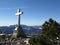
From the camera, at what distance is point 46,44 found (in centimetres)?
2498

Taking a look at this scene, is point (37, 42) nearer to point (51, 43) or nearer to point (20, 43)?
point (51, 43)

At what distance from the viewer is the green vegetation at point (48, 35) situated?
25031mm

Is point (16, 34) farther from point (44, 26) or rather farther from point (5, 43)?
point (44, 26)

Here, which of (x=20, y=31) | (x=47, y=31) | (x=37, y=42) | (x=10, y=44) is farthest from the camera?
(x=20, y=31)

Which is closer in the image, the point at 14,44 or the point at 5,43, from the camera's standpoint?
the point at 14,44

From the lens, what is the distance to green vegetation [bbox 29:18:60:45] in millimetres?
25031

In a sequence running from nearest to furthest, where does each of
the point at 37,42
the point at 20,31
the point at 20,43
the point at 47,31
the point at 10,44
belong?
the point at 37,42 → the point at 47,31 → the point at 20,43 → the point at 10,44 → the point at 20,31

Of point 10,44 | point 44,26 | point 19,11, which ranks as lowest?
point 10,44

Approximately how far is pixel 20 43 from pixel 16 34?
6.14 meters

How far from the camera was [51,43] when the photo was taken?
25.3 meters

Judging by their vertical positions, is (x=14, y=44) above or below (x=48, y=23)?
below

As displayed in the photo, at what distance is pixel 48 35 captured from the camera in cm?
2662

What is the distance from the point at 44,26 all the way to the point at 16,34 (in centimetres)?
1724

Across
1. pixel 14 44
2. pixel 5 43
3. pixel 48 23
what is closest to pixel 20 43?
pixel 14 44
